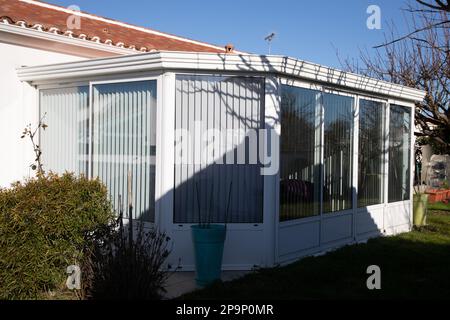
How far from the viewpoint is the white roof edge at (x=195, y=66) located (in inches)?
269

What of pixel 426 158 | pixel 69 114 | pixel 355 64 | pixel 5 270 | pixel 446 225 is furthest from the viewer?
pixel 426 158

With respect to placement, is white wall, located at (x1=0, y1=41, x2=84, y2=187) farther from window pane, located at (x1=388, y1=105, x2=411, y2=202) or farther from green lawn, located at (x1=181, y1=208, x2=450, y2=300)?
window pane, located at (x1=388, y1=105, x2=411, y2=202)

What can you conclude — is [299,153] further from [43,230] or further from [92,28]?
[92,28]

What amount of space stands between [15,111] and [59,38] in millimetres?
1446

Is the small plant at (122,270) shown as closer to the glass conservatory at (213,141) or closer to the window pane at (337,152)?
the glass conservatory at (213,141)

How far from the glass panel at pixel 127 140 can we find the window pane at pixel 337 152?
2.88 m

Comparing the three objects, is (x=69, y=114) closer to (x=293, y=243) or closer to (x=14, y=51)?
(x=14, y=51)

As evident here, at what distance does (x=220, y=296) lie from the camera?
5824mm

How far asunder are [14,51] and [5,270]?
4721mm

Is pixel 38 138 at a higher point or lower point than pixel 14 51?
lower

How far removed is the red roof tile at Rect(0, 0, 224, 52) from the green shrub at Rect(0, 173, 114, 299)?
414 centimetres

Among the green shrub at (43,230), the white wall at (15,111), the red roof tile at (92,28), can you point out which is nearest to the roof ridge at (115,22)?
the red roof tile at (92,28)

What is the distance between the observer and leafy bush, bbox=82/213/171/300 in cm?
504
